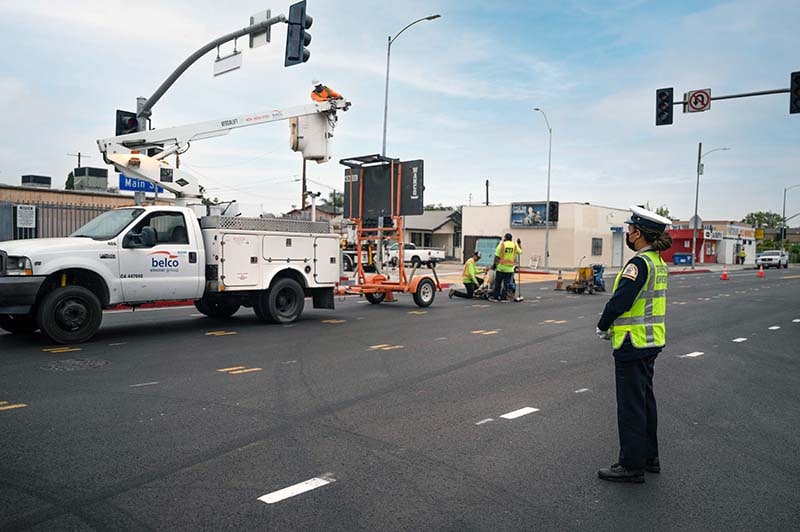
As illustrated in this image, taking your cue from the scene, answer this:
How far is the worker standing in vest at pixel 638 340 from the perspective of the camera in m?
4.66

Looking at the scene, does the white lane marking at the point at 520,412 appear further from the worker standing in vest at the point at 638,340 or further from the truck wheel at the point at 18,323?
the truck wheel at the point at 18,323

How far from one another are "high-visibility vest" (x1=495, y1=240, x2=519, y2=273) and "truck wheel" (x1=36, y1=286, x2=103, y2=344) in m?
11.2

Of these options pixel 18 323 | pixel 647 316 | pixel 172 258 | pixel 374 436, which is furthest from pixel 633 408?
pixel 18 323

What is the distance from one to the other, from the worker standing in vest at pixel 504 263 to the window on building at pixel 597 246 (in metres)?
32.8

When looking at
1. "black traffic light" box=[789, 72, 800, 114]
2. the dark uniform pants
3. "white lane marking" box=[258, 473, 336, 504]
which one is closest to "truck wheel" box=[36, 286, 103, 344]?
"white lane marking" box=[258, 473, 336, 504]

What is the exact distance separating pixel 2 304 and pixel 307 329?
15.9ft

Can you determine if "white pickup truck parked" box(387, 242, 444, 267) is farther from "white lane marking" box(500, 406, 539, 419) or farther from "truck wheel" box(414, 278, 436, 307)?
"white lane marking" box(500, 406, 539, 419)

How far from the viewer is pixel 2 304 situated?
9023mm

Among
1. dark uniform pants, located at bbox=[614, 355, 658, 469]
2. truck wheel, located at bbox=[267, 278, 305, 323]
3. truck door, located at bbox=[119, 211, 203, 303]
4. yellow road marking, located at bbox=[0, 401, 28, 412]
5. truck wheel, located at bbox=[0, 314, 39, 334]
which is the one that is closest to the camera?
dark uniform pants, located at bbox=[614, 355, 658, 469]

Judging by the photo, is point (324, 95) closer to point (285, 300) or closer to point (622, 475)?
point (285, 300)

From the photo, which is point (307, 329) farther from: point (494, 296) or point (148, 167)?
point (494, 296)

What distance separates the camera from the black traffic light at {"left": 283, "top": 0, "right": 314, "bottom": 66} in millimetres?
13664

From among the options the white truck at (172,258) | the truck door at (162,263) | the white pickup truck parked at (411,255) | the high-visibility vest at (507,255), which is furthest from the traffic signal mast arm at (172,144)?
the white pickup truck parked at (411,255)

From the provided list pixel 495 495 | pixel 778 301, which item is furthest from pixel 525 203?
pixel 495 495
